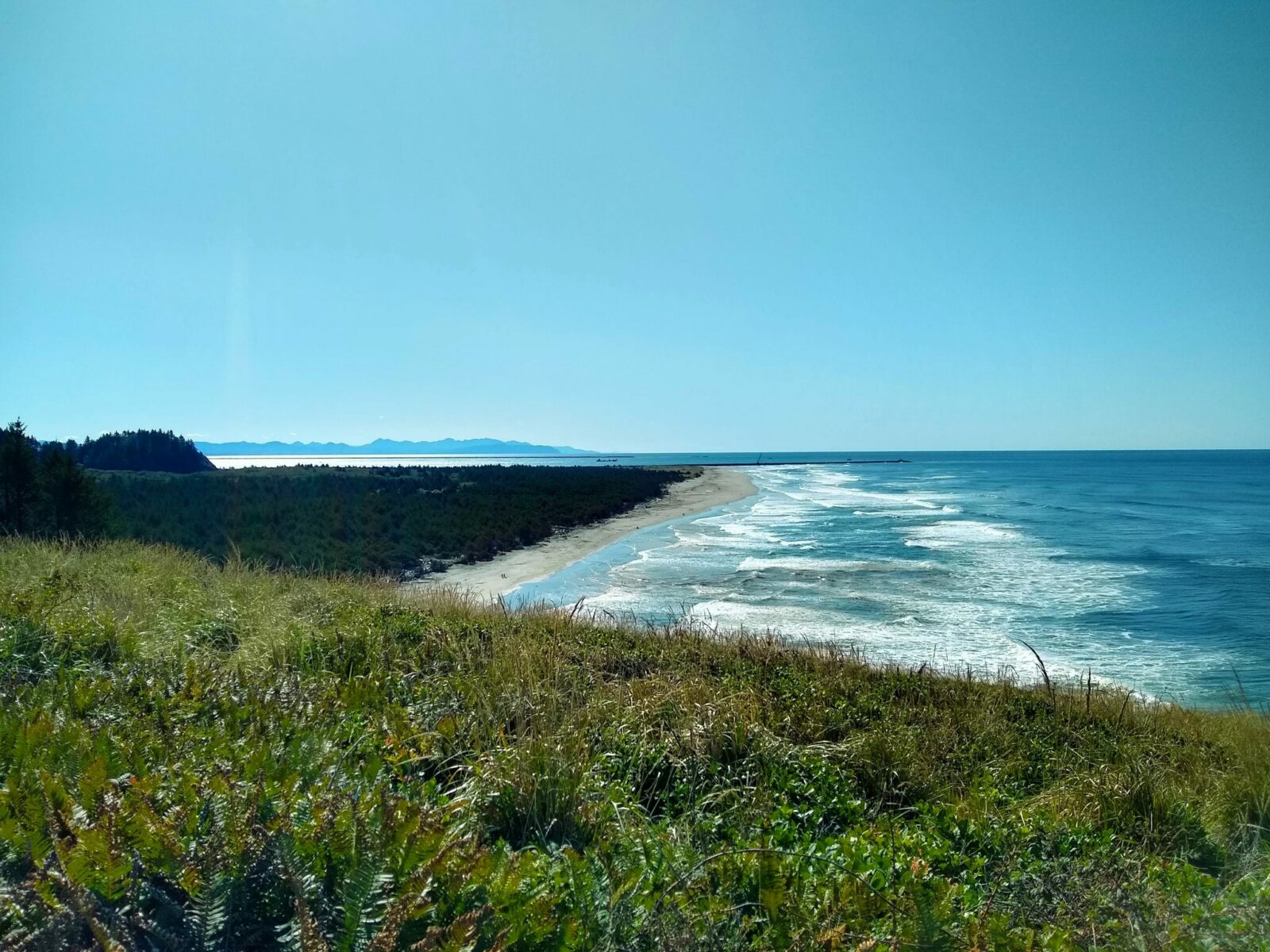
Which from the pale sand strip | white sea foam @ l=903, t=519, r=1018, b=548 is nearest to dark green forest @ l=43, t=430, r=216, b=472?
the pale sand strip

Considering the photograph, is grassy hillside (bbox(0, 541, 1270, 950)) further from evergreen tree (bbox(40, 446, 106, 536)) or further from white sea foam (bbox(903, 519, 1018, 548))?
white sea foam (bbox(903, 519, 1018, 548))

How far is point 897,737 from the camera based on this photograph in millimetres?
6508

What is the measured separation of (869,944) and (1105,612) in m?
20.6

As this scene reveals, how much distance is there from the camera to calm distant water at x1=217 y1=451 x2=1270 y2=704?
15055 millimetres

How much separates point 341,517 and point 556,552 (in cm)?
975

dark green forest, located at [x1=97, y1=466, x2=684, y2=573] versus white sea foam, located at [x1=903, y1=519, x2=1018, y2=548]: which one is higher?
dark green forest, located at [x1=97, y1=466, x2=684, y2=573]

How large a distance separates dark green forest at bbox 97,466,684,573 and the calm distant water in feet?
17.6

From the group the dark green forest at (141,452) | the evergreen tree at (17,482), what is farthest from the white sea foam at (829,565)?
the dark green forest at (141,452)

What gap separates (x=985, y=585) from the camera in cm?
2233

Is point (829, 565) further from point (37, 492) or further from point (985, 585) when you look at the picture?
point (37, 492)

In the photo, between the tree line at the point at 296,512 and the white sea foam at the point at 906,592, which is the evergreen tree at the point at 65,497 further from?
the white sea foam at the point at 906,592

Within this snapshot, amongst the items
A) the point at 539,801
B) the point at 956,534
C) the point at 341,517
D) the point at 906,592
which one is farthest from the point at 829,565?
the point at 539,801

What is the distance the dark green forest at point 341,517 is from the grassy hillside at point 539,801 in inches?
365

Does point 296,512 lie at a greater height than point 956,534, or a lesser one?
greater
